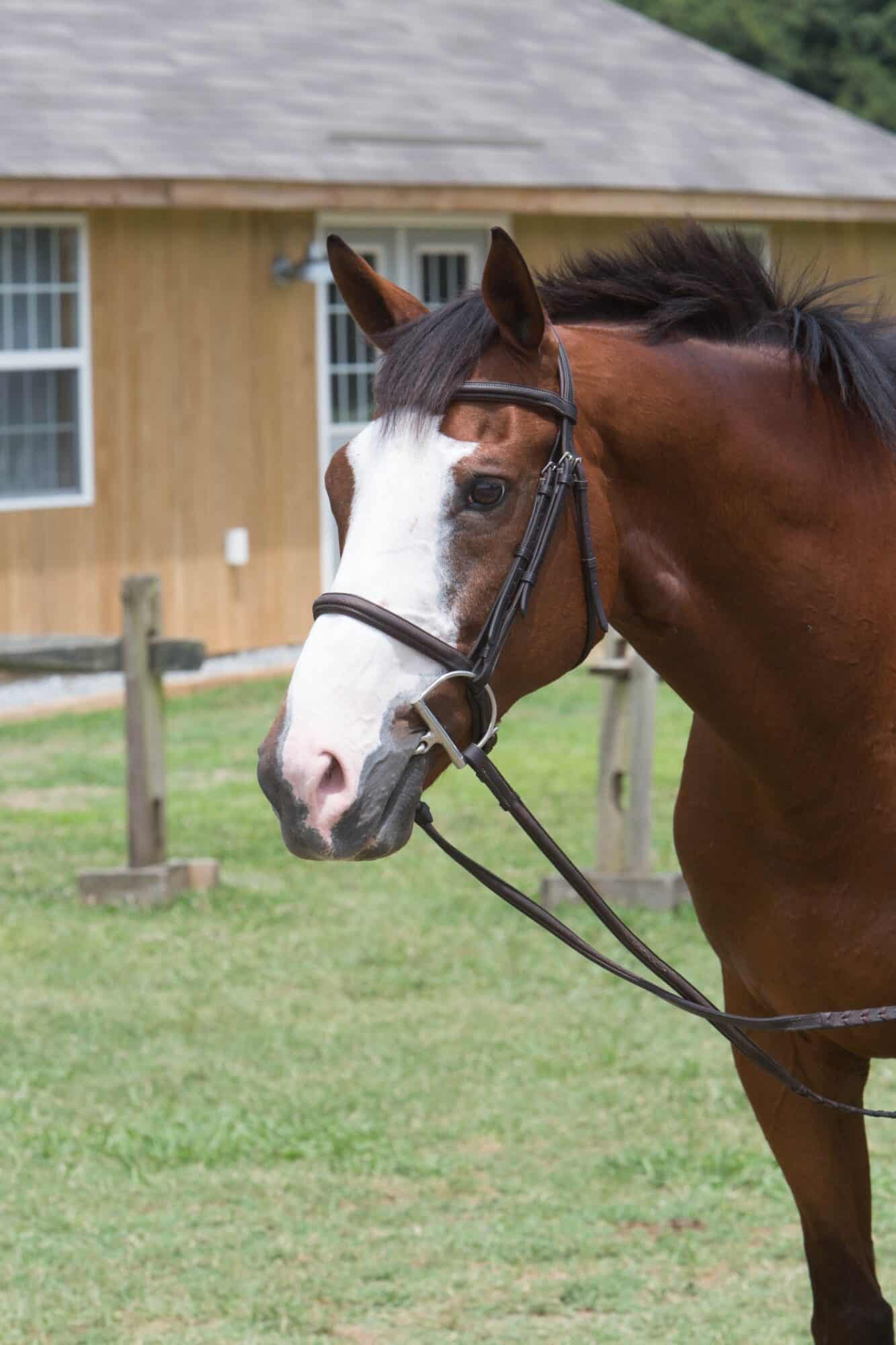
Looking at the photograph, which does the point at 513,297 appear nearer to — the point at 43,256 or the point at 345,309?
the point at 43,256

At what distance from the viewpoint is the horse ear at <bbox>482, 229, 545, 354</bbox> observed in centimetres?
228

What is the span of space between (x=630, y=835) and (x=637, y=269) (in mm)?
4555

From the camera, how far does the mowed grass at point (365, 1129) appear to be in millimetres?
4008

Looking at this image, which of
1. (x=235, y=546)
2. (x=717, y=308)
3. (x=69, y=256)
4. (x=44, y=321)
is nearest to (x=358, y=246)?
(x=69, y=256)

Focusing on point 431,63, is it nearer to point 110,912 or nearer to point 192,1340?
point 110,912

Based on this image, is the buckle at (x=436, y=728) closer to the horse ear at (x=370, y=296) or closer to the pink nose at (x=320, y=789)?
the pink nose at (x=320, y=789)

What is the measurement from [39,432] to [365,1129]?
7.69 meters

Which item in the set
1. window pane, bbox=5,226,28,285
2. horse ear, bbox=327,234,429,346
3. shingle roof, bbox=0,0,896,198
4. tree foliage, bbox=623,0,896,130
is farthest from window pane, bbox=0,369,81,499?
tree foliage, bbox=623,0,896,130

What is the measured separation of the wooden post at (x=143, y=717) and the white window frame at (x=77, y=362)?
454cm

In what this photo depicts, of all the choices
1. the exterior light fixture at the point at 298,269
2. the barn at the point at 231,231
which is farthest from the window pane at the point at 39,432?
the exterior light fixture at the point at 298,269

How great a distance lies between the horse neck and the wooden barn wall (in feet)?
30.3

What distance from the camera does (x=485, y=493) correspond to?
2.33 m

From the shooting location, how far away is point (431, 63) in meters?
14.9

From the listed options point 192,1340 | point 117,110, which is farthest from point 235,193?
point 192,1340
